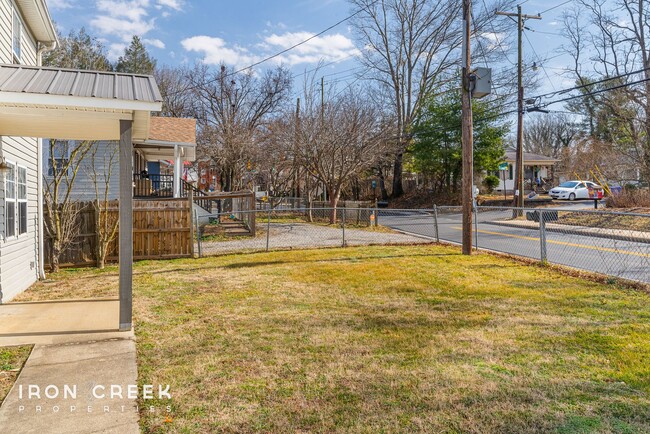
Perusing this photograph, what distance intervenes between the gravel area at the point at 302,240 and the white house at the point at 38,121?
502 cm

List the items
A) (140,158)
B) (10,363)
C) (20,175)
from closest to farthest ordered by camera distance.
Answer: (10,363), (20,175), (140,158)

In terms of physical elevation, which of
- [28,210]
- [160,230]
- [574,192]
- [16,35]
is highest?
[16,35]

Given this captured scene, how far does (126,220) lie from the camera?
4914 millimetres

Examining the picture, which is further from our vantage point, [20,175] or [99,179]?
[99,179]

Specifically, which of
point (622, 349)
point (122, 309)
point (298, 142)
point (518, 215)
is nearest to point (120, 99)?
point (122, 309)

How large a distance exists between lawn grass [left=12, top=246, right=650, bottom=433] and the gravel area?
547cm

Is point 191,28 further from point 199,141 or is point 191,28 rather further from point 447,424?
point 447,424

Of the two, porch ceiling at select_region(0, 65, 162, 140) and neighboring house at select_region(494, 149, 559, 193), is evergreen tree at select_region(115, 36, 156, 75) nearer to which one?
neighboring house at select_region(494, 149, 559, 193)

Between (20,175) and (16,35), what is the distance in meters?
2.40

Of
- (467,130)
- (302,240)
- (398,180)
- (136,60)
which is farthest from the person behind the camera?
(136,60)

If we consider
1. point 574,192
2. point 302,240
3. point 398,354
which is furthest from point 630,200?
point 398,354

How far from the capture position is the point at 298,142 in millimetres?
21656

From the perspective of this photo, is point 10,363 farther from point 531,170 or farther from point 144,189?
point 531,170

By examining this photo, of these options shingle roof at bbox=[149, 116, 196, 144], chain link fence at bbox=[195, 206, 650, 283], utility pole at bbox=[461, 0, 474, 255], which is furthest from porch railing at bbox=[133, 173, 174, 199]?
utility pole at bbox=[461, 0, 474, 255]
